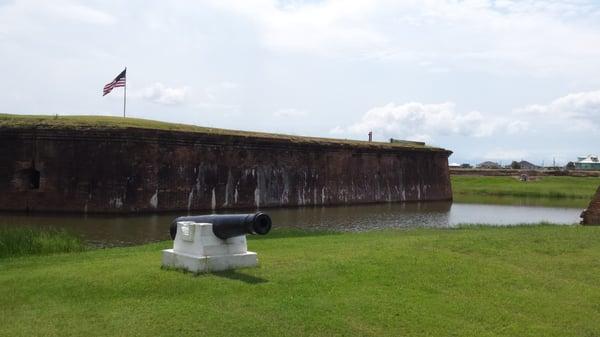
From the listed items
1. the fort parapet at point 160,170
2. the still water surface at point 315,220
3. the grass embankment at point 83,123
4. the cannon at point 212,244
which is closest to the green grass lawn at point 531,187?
the still water surface at point 315,220

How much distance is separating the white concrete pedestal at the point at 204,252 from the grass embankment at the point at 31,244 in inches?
166

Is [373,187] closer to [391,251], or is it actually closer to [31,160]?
[31,160]

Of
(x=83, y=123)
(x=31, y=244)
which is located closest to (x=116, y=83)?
(x=83, y=123)

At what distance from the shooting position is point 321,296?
6.08 m

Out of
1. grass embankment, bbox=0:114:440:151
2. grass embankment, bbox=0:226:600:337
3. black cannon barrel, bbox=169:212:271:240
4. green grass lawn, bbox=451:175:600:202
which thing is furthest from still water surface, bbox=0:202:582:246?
green grass lawn, bbox=451:175:600:202

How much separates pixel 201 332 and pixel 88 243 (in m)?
8.87

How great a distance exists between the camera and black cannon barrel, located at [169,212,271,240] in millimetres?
6453

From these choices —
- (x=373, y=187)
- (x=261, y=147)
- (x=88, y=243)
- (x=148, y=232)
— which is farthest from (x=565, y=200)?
(x=88, y=243)

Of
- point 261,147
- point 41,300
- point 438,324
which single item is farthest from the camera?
point 261,147

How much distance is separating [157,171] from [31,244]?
34.0 ft

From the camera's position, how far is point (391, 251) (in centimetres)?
847

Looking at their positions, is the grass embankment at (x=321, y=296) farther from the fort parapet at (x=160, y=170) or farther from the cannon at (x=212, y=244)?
the fort parapet at (x=160, y=170)

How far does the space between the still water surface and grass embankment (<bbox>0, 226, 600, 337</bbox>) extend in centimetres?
640

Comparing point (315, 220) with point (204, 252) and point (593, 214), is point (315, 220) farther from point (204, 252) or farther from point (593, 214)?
Result: point (204, 252)
